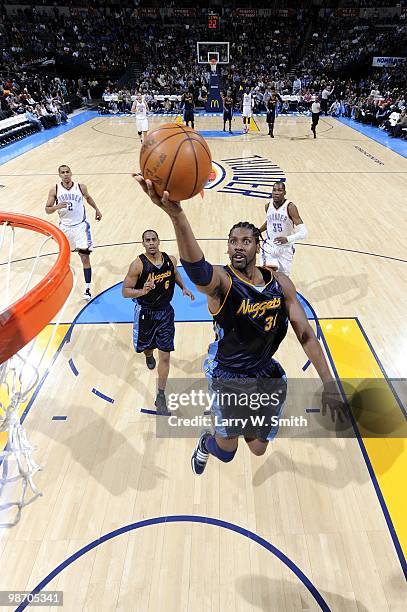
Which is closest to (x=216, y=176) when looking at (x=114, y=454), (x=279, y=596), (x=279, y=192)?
(x=279, y=192)

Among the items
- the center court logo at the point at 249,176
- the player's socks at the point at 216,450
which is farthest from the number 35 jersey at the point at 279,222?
the center court logo at the point at 249,176

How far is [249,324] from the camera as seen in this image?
2729 mm

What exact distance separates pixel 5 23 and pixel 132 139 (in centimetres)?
1912

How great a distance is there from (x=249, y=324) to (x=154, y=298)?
1.59 metres

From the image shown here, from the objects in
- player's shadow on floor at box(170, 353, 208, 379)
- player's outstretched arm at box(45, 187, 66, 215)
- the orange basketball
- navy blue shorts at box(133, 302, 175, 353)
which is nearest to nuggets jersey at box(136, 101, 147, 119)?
player's outstretched arm at box(45, 187, 66, 215)

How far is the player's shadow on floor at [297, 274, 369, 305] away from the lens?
20.4 feet

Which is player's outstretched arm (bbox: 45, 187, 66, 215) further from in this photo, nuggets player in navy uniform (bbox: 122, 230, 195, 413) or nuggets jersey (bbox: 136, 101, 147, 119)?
nuggets jersey (bbox: 136, 101, 147, 119)

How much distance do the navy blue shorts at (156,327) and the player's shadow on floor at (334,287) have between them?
8.65 feet

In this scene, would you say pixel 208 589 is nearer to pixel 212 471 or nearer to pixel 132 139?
pixel 212 471

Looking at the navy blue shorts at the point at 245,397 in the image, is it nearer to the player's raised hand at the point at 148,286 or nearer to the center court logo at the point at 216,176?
the player's raised hand at the point at 148,286

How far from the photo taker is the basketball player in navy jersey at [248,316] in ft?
8.50

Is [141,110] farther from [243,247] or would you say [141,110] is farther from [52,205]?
[243,247]

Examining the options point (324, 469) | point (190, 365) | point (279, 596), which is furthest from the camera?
point (190, 365)

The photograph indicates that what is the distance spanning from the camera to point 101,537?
3193 mm
